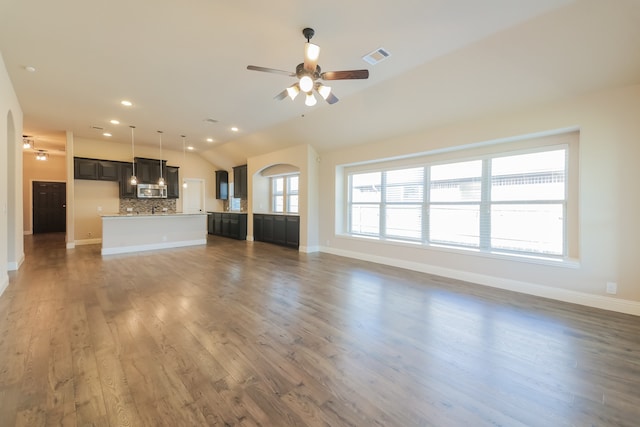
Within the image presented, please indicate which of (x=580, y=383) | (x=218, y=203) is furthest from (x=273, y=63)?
(x=218, y=203)

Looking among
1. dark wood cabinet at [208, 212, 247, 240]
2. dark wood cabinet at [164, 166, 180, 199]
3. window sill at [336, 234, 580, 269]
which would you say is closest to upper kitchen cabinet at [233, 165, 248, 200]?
dark wood cabinet at [208, 212, 247, 240]

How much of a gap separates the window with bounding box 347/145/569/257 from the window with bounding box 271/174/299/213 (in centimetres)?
292

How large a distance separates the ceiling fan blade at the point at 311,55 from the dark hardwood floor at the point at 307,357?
2.66 metres

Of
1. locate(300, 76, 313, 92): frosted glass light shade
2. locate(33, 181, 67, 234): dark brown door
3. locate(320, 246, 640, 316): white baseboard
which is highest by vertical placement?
locate(300, 76, 313, 92): frosted glass light shade

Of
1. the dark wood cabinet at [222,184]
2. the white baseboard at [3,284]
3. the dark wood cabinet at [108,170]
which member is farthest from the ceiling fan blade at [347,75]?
the dark wood cabinet at [222,184]

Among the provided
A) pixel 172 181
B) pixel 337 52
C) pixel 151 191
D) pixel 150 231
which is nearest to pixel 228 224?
pixel 172 181

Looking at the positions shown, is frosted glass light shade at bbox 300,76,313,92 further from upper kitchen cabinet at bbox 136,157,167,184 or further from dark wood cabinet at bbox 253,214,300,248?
upper kitchen cabinet at bbox 136,157,167,184

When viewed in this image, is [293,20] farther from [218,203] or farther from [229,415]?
[218,203]

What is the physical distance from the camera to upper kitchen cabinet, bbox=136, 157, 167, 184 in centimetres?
861

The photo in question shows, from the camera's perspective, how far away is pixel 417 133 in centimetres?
511

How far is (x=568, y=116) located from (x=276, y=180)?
24.6ft

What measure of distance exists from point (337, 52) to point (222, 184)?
27.4 feet

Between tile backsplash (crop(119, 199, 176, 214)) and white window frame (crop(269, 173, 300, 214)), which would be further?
white window frame (crop(269, 173, 300, 214))

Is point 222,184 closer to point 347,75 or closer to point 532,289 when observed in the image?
point 347,75
